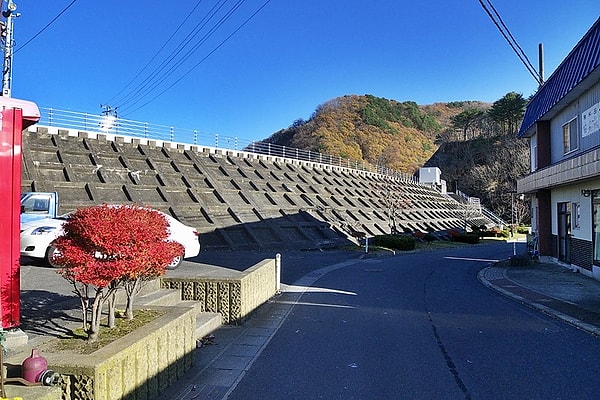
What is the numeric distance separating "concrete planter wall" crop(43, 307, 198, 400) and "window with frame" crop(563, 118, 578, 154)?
1719 centimetres

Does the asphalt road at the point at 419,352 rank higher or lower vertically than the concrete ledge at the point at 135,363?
lower

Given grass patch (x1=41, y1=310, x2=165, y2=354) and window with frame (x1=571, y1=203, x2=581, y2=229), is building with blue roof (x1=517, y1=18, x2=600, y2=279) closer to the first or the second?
window with frame (x1=571, y1=203, x2=581, y2=229)

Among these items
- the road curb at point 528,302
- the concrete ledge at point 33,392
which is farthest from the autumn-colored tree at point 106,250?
the road curb at point 528,302

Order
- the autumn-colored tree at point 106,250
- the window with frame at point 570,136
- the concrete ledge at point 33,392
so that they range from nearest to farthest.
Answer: the concrete ledge at point 33,392 → the autumn-colored tree at point 106,250 → the window with frame at point 570,136

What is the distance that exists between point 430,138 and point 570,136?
4142 inches

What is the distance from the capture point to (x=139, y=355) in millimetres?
4520

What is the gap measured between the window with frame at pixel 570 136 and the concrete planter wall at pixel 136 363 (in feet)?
56.4

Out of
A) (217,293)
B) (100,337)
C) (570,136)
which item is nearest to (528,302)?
(217,293)

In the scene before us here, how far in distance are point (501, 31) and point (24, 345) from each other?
13940mm

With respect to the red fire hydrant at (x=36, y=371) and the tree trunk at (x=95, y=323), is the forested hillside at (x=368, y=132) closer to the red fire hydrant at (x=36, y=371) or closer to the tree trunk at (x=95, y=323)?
the tree trunk at (x=95, y=323)

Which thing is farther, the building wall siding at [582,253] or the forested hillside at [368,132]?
the forested hillside at [368,132]

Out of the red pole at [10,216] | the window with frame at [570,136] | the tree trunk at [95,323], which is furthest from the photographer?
the window with frame at [570,136]

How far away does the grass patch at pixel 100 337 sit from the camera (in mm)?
4453

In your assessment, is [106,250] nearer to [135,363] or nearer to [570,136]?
[135,363]
